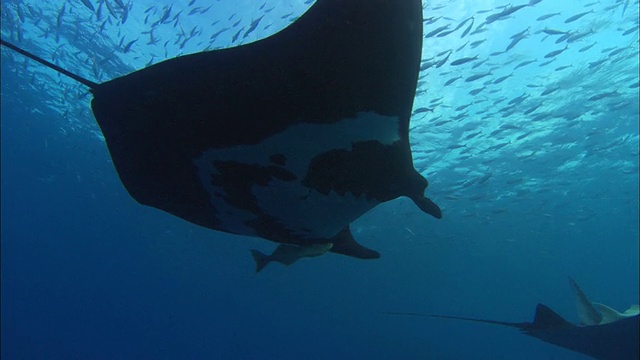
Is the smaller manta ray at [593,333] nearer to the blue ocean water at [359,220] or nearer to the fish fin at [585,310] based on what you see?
the fish fin at [585,310]

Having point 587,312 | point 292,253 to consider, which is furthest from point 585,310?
point 292,253

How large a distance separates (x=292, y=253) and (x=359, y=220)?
22330mm

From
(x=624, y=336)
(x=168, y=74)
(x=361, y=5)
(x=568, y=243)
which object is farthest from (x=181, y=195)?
(x=568, y=243)

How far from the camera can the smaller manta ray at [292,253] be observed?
409 centimetres

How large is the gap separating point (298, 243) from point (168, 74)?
255cm

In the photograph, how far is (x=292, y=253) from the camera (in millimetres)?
4547

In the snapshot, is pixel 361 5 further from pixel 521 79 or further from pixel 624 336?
pixel 521 79

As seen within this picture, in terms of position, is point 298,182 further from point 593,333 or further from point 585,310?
point 585,310

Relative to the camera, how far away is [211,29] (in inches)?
448

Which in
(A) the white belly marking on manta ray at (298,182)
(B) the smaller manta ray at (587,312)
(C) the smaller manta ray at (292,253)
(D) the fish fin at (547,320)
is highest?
(A) the white belly marking on manta ray at (298,182)

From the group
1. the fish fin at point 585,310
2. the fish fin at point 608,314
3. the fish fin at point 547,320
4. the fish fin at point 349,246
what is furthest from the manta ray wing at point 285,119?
the fish fin at point 608,314

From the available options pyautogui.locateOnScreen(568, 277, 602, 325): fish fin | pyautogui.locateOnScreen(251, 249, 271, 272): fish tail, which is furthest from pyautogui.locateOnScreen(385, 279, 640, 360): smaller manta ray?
pyautogui.locateOnScreen(251, 249, 271, 272): fish tail

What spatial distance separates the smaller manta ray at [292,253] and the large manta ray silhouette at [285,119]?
776 millimetres

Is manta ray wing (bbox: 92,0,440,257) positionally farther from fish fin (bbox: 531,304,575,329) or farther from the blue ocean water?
the blue ocean water
